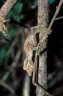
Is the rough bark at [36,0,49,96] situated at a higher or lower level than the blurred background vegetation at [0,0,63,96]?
higher

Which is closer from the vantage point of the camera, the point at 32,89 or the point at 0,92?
the point at 32,89

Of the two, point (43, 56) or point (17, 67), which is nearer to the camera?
point (43, 56)

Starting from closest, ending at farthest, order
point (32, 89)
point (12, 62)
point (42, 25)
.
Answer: point (42, 25), point (32, 89), point (12, 62)

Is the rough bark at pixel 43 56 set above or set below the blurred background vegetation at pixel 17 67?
above

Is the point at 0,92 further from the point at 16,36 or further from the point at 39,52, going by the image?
the point at 39,52

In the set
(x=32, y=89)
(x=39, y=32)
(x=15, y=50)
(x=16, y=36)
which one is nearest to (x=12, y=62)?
(x=15, y=50)

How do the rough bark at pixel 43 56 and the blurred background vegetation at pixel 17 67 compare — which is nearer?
the rough bark at pixel 43 56

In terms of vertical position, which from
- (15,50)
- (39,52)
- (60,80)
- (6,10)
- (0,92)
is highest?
(6,10)

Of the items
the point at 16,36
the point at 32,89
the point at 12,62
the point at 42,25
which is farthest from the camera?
the point at 12,62

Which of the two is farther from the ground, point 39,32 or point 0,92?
point 39,32

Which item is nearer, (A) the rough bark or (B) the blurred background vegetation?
(A) the rough bark

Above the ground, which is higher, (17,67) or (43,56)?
(43,56)
